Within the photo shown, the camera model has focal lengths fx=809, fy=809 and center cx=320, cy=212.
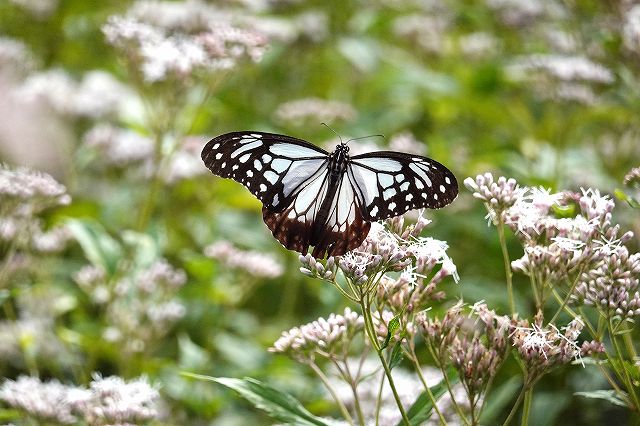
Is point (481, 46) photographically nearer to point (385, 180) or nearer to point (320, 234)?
point (385, 180)

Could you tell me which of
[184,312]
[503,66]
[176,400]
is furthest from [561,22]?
[176,400]

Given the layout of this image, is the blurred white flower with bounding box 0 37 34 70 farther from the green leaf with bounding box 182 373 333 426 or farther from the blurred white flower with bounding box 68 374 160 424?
the green leaf with bounding box 182 373 333 426

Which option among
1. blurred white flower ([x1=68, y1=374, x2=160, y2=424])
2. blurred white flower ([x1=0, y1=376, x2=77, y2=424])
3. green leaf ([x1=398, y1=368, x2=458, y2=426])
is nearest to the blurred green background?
blurred white flower ([x1=0, y1=376, x2=77, y2=424])

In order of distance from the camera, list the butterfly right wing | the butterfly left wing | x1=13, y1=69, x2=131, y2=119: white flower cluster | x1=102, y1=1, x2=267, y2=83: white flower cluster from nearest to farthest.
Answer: the butterfly left wing < the butterfly right wing < x1=102, y1=1, x2=267, y2=83: white flower cluster < x1=13, y1=69, x2=131, y2=119: white flower cluster

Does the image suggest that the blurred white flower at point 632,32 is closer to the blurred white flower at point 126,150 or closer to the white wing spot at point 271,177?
the white wing spot at point 271,177

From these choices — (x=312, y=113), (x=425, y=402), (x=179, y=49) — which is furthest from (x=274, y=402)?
(x=312, y=113)

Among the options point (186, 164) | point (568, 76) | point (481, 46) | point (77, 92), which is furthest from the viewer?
point (481, 46)

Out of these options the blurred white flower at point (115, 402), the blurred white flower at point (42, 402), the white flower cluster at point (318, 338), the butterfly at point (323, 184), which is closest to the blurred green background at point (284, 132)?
the blurred white flower at point (42, 402)
